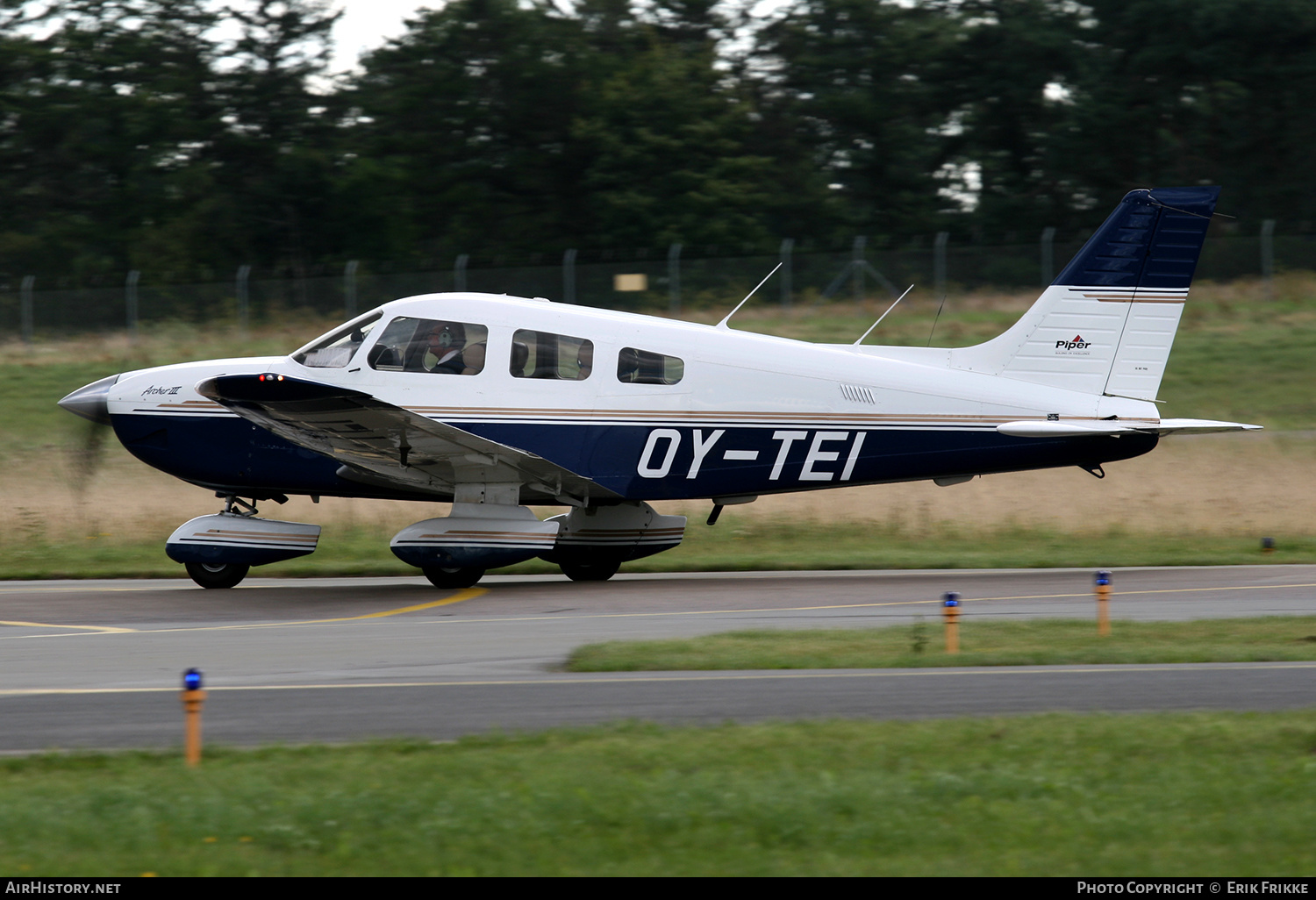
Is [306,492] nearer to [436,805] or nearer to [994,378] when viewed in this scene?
[994,378]

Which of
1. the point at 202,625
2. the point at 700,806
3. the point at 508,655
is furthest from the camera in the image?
the point at 202,625

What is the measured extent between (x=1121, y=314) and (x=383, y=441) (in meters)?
8.09

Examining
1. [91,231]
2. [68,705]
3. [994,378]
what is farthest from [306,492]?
[91,231]

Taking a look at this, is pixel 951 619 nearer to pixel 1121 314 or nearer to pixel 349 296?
pixel 1121 314

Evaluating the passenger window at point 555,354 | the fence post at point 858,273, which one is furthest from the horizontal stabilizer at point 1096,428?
the fence post at point 858,273

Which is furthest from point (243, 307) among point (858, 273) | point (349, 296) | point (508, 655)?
point (508, 655)

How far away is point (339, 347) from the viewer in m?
14.8

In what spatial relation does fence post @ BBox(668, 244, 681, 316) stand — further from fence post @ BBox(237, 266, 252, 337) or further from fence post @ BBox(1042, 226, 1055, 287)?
fence post @ BBox(237, 266, 252, 337)

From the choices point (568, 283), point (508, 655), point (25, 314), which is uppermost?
point (508, 655)

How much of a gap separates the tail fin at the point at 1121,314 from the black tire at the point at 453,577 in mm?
5811

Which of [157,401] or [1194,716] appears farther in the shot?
[157,401]

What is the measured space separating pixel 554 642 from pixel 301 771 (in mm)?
4553

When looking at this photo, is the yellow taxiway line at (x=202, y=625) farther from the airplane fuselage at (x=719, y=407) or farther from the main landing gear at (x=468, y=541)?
the airplane fuselage at (x=719, y=407)

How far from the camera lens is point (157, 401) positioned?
15.2 meters
